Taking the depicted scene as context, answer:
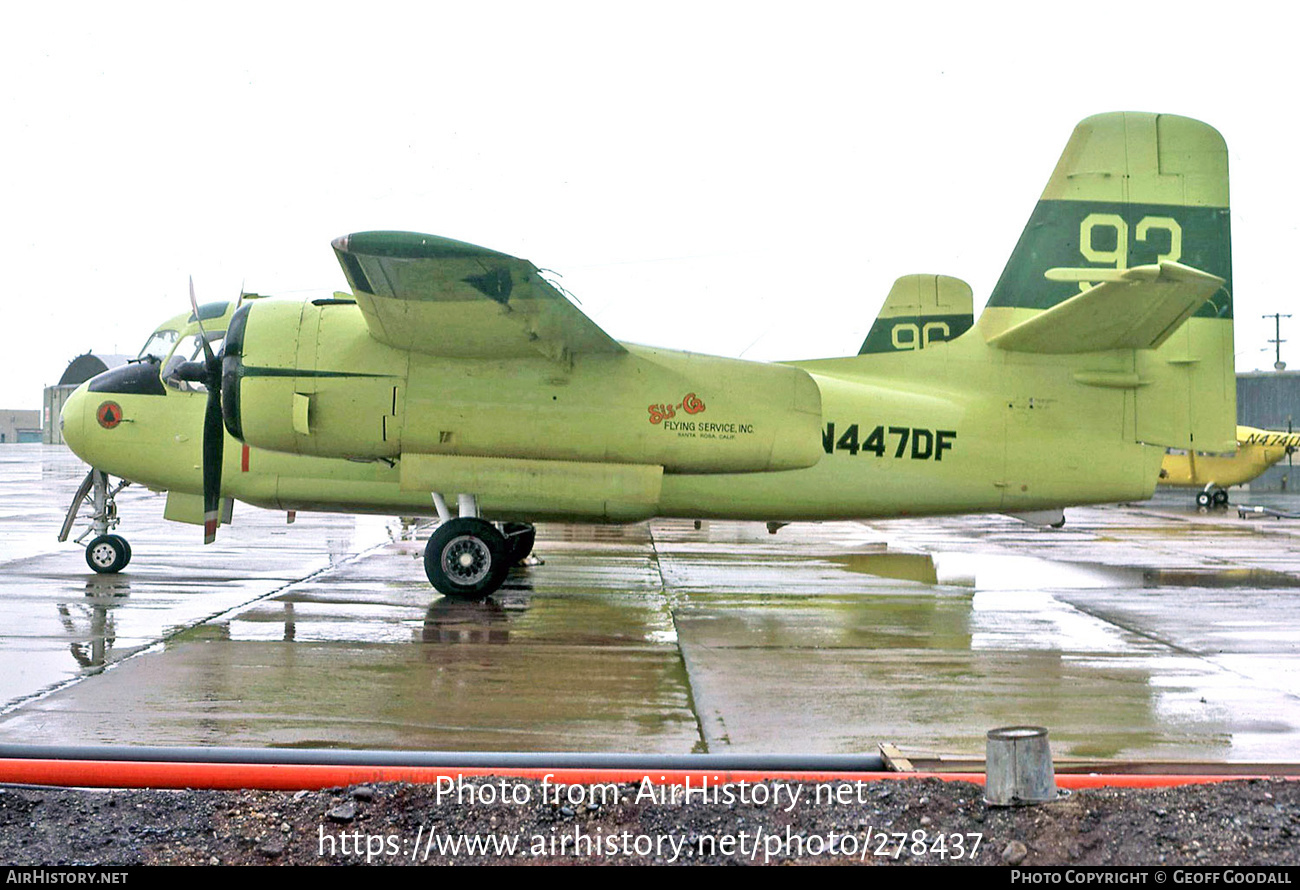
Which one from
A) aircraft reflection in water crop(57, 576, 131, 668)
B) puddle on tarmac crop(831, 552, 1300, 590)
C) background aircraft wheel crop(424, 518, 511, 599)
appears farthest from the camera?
puddle on tarmac crop(831, 552, 1300, 590)

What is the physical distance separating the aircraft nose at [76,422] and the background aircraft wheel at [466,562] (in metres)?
4.83

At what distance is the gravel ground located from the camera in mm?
4168

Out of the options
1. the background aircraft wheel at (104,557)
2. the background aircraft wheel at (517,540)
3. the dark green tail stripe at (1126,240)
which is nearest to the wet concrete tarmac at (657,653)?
the background aircraft wheel at (104,557)

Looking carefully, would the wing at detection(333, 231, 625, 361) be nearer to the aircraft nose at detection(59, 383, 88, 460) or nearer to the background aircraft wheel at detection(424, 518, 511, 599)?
Answer: the background aircraft wheel at detection(424, 518, 511, 599)

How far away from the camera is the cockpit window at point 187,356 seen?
43.0 feet

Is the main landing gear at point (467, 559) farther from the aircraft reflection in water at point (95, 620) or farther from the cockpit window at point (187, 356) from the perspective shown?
Result: the cockpit window at point (187, 356)

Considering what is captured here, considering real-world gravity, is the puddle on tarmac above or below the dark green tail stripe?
below

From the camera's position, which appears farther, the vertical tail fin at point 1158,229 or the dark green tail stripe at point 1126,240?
the dark green tail stripe at point 1126,240

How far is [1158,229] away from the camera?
40.4ft

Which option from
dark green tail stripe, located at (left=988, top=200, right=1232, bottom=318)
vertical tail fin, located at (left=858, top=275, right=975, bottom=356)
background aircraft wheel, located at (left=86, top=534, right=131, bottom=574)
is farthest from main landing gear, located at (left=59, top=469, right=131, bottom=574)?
vertical tail fin, located at (left=858, top=275, right=975, bottom=356)

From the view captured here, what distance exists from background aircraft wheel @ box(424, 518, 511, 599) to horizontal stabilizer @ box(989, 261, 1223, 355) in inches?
226
